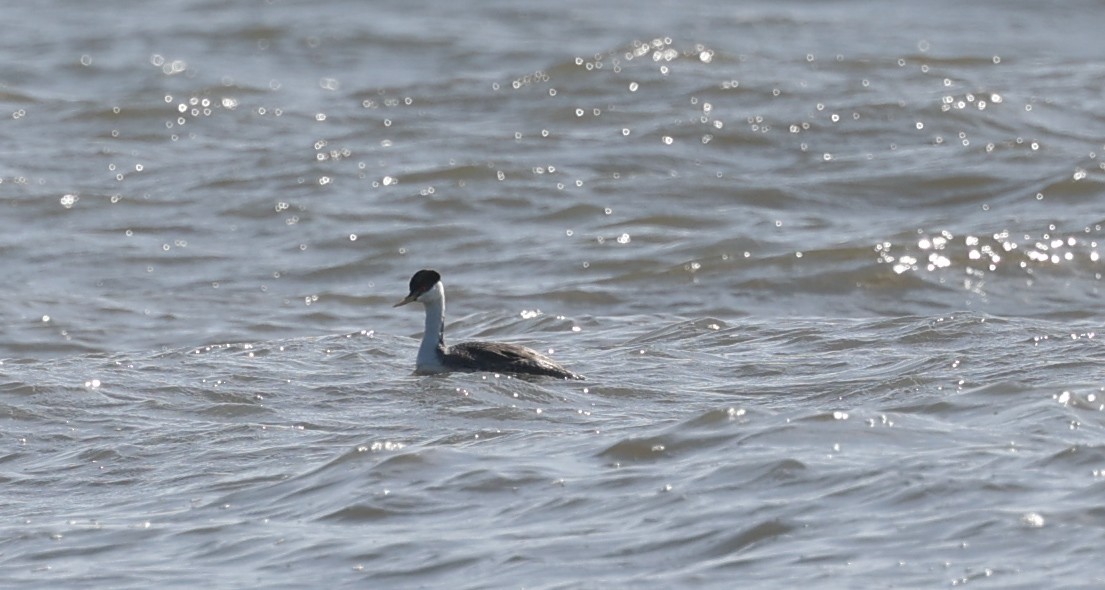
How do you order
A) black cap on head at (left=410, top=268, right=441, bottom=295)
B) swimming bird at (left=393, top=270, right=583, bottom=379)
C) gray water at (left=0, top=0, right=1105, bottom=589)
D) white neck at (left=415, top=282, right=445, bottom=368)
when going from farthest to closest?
black cap on head at (left=410, top=268, right=441, bottom=295) → white neck at (left=415, top=282, right=445, bottom=368) → swimming bird at (left=393, top=270, right=583, bottom=379) → gray water at (left=0, top=0, right=1105, bottom=589)

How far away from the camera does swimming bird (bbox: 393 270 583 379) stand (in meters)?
10.6

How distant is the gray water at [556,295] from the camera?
7410 millimetres

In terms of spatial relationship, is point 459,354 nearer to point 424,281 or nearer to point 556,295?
point 424,281

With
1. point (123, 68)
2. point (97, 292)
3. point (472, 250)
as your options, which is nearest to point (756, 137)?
point (472, 250)

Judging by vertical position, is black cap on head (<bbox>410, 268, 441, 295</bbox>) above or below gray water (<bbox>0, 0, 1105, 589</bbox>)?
above

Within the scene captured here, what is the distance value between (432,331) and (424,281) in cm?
33

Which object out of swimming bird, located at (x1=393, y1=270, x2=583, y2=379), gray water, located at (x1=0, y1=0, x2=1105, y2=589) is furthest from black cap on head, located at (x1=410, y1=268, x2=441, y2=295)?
gray water, located at (x1=0, y1=0, x2=1105, y2=589)

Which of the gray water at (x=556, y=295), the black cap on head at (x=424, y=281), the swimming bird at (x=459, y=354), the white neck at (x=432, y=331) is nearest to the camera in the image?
the gray water at (x=556, y=295)

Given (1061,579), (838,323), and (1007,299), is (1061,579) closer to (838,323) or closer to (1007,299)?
(838,323)

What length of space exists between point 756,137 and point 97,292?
714cm

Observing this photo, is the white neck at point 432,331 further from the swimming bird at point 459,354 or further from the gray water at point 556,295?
the gray water at point 556,295

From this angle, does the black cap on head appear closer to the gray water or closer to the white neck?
the white neck

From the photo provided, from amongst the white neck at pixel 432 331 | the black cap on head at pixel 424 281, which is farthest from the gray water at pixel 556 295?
the black cap on head at pixel 424 281

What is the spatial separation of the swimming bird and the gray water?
0.17 m
